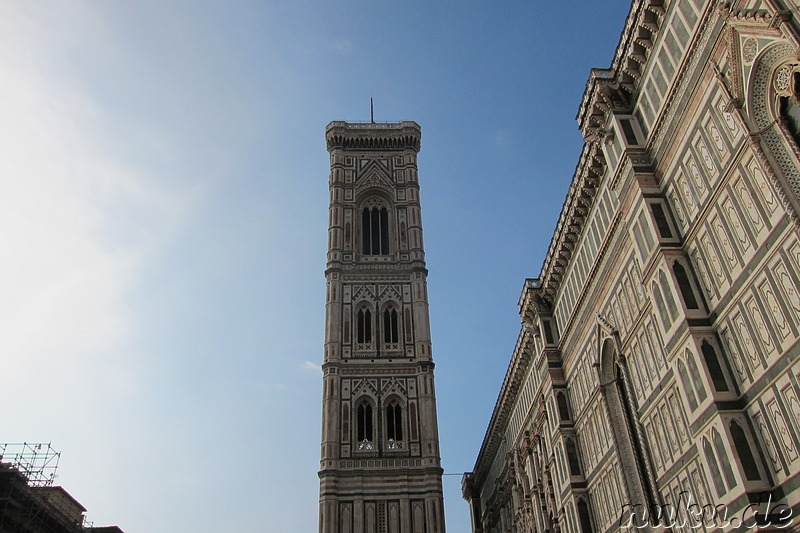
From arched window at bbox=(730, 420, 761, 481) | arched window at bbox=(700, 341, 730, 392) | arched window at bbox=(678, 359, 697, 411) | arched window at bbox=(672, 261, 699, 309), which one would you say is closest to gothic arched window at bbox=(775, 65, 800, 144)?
arched window at bbox=(672, 261, 699, 309)

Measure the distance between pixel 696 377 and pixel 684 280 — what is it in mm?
2202

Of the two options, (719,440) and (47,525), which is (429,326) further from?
(719,440)

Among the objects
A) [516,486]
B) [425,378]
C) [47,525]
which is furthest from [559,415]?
[47,525]

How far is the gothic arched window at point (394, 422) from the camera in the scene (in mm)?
41628

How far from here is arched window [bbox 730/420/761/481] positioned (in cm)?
1287

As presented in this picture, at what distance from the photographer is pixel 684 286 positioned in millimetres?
15078

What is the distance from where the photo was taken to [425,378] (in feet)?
142

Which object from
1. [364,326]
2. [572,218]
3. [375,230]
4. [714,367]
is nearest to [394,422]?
[364,326]

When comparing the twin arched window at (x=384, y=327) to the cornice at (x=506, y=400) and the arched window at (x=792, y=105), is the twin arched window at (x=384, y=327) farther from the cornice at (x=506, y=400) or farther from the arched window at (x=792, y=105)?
the arched window at (x=792, y=105)

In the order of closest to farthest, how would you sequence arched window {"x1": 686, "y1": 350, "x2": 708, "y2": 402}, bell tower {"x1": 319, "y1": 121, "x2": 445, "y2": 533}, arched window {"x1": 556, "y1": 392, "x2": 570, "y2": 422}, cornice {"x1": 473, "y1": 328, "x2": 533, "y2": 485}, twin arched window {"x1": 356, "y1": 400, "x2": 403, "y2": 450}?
arched window {"x1": 686, "y1": 350, "x2": 708, "y2": 402} < arched window {"x1": 556, "y1": 392, "x2": 570, "y2": 422} < cornice {"x1": 473, "y1": 328, "x2": 533, "y2": 485} < bell tower {"x1": 319, "y1": 121, "x2": 445, "y2": 533} < twin arched window {"x1": 356, "y1": 400, "x2": 403, "y2": 450}

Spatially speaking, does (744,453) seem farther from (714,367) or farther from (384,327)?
(384,327)

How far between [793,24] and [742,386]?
6746 millimetres

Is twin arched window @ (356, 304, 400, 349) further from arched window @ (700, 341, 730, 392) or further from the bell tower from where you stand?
arched window @ (700, 341, 730, 392)

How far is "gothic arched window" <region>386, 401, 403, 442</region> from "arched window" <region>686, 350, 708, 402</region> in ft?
95.0
